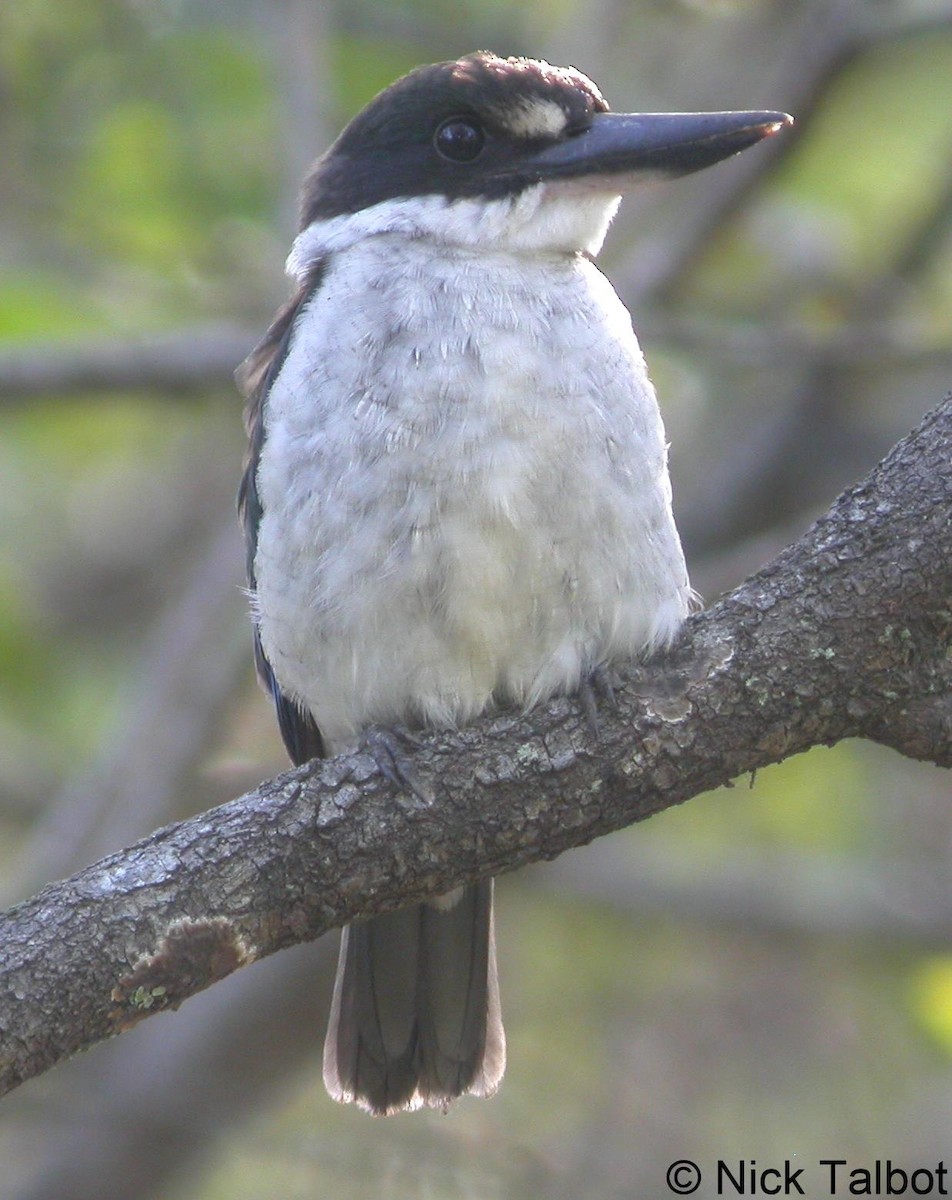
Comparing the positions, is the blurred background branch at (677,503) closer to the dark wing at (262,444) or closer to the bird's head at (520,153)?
the dark wing at (262,444)

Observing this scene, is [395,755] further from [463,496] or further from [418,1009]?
[418,1009]

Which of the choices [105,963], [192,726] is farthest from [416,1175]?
[105,963]

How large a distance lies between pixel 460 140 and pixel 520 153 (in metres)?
0.12

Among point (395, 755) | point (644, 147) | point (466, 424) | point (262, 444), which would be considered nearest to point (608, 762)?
point (395, 755)

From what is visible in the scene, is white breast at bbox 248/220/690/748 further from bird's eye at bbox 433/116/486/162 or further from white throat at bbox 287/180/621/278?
bird's eye at bbox 433/116/486/162

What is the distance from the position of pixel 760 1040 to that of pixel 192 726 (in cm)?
222

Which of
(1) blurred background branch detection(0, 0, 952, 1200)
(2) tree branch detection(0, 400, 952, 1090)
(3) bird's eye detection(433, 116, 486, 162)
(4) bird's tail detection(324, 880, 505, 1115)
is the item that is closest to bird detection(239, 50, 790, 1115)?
(3) bird's eye detection(433, 116, 486, 162)

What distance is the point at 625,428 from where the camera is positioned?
3.30 meters

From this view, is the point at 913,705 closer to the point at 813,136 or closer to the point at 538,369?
the point at 538,369

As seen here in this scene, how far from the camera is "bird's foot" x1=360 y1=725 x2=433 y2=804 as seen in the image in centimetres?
303

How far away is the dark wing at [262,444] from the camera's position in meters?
3.61

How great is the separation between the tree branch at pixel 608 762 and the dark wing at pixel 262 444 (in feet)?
2.51

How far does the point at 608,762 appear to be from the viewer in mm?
2994

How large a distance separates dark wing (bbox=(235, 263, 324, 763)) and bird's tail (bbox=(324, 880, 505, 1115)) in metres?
0.41
